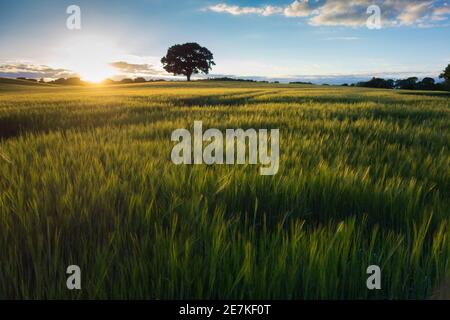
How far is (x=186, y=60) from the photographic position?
A: 7288 centimetres

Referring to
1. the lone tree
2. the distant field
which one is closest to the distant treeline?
the lone tree

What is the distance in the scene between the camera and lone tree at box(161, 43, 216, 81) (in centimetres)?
7256

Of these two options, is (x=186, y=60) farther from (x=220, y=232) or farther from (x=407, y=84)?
(x=220, y=232)

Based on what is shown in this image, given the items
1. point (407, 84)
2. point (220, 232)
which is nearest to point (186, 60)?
point (407, 84)

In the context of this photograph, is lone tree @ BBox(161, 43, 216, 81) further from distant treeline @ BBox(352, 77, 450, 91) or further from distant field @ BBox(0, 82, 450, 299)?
distant field @ BBox(0, 82, 450, 299)

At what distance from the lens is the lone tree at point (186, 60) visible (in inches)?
2857

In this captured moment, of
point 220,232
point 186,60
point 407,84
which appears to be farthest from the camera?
point 186,60

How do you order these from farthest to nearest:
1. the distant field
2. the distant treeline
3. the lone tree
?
the lone tree
the distant treeline
the distant field

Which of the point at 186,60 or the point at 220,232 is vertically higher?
the point at 186,60

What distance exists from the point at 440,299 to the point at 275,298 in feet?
1.61

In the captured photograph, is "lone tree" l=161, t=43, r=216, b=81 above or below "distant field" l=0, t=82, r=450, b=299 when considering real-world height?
above
